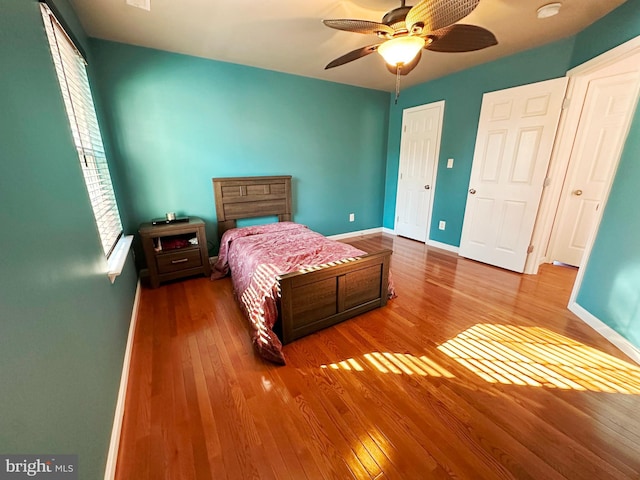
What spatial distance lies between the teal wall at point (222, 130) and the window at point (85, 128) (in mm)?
539

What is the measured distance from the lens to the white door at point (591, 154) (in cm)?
269

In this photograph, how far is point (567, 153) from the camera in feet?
9.03

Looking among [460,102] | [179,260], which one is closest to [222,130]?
[179,260]

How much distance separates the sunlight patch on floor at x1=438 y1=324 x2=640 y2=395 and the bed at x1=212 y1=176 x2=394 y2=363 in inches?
30.1

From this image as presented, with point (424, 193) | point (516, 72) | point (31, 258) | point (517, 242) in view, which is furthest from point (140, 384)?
point (516, 72)

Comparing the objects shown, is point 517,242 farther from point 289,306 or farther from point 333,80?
point 333,80

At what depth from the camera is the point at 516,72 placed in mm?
2900

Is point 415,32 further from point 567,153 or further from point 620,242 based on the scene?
point 567,153

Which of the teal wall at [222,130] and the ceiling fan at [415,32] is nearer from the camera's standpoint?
the ceiling fan at [415,32]

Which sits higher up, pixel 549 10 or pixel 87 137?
pixel 549 10

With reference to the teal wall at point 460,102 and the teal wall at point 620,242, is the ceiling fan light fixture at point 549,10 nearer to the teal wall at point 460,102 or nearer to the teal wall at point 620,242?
the teal wall at point 620,242

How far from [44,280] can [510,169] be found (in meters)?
4.00

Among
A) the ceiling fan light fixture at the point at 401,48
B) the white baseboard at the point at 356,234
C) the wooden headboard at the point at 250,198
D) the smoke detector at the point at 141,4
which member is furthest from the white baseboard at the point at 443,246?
the smoke detector at the point at 141,4

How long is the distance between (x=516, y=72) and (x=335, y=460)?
4.00 m
